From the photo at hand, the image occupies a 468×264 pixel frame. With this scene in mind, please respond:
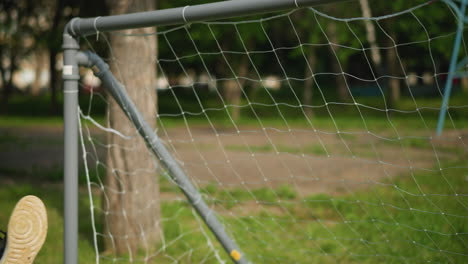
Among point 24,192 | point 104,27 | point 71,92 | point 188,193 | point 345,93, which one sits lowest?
point 345,93

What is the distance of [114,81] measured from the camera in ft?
9.37

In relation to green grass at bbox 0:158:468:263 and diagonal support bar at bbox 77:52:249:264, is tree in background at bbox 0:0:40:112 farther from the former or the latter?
diagonal support bar at bbox 77:52:249:264

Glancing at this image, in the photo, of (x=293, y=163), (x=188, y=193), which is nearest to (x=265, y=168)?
(x=293, y=163)

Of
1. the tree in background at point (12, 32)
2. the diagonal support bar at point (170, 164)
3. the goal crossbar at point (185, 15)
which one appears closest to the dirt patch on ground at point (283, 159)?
the diagonal support bar at point (170, 164)

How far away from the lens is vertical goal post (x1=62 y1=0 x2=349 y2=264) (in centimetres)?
228

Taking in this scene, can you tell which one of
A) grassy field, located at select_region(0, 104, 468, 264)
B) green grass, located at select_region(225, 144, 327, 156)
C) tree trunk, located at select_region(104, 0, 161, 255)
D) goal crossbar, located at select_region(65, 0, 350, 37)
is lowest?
green grass, located at select_region(225, 144, 327, 156)

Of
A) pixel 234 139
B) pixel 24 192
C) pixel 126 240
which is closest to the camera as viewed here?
pixel 126 240

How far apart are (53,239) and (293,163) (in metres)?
4.23

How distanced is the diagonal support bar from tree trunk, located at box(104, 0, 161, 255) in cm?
51

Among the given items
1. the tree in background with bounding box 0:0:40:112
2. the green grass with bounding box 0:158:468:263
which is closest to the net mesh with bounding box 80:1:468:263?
the green grass with bounding box 0:158:468:263

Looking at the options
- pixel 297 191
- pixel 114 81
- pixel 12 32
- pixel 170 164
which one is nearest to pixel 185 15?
pixel 114 81

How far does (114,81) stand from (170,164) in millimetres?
578

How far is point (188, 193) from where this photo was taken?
9.18ft

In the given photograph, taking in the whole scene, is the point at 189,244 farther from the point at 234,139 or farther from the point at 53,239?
the point at 234,139
